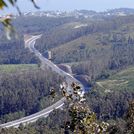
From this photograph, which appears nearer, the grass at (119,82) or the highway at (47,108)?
the highway at (47,108)

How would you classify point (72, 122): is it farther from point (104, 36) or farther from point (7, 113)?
point (104, 36)

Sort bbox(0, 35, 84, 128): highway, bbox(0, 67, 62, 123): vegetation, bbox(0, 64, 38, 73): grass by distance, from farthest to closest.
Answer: bbox(0, 64, 38, 73): grass, bbox(0, 67, 62, 123): vegetation, bbox(0, 35, 84, 128): highway

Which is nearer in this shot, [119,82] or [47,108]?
[47,108]

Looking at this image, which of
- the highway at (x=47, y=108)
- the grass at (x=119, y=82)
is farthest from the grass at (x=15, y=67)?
the grass at (x=119, y=82)

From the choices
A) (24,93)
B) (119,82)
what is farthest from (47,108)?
(119,82)

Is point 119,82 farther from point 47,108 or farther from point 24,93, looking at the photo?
point 47,108

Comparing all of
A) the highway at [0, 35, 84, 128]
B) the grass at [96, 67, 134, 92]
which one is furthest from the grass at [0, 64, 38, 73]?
the grass at [96, 67, 134, 92]

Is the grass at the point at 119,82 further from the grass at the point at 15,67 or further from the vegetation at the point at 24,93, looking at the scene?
the grass at the point at 15,67

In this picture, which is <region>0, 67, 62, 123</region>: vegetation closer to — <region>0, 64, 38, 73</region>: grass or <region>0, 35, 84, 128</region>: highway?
<region>0, 35, 84, 128</region>: highway
